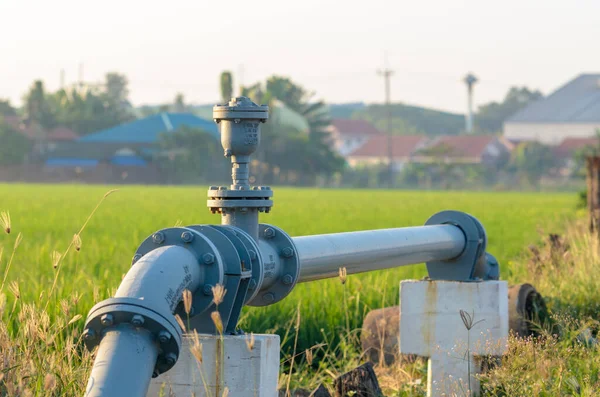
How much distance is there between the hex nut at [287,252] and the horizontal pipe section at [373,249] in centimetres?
12

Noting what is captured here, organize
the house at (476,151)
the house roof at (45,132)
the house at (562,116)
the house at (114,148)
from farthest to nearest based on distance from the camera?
1. the house at (562,116)
2. the house at (476,151)
3. the house roof at (45,132)
4. the house at (114,148)

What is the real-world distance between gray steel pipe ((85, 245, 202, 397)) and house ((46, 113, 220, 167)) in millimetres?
64180

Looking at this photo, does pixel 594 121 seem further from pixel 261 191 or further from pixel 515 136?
pixel 261 191

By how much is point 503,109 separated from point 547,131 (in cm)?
4282

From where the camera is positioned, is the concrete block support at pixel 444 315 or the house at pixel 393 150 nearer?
the concrete block support at pixel 444 315

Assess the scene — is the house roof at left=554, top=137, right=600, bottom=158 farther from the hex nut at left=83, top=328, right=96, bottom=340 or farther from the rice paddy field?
the hex nut at left=83, top=328, right=96, bottom=340

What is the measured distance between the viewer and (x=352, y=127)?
5128 inches

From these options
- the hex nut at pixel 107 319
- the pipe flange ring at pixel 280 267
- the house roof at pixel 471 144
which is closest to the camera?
the hex nut at pixel 107 319

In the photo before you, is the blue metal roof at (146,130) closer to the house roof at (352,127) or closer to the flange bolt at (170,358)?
the house roof at (352,127)

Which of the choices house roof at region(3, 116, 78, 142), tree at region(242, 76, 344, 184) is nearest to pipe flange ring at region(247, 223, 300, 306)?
tree at region(242, 76, 344, 184)

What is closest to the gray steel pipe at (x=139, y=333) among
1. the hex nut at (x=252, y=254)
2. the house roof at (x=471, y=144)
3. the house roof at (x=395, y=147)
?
the hex nut at (x=252, y=254)

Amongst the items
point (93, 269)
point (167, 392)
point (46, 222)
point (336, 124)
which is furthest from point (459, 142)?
point (167, 392)

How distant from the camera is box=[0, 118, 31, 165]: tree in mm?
65250

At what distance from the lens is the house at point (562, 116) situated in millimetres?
101000
